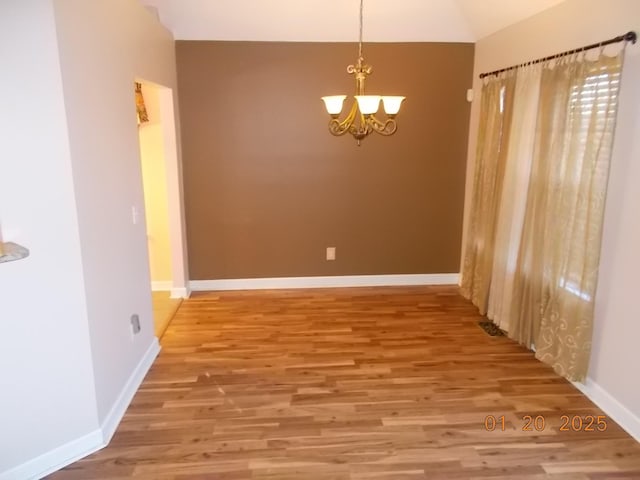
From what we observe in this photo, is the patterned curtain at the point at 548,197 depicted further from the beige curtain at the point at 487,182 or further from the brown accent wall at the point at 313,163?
the brown accent wall at the point at 313,163

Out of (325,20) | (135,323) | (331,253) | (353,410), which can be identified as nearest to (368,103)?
(353,410)

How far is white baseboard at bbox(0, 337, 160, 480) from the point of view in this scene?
7.07 feet

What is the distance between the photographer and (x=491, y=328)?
3.88 m

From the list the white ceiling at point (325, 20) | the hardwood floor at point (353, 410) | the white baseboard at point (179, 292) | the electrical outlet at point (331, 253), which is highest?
the white ceiling at point (325, 20)

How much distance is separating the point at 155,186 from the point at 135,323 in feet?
6.38

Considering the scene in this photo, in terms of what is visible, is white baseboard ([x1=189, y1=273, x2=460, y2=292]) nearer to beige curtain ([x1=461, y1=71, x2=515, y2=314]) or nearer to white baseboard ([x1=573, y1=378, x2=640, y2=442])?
beige curtain ([x1=461, y1=71, x2=515, y2=314])

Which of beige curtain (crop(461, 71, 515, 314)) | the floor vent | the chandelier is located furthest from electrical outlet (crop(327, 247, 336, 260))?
the chandelier

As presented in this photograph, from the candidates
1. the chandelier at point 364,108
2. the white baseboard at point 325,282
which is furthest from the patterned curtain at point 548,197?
the chandelier at point 364,108

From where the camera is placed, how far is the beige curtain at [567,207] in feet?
8.69

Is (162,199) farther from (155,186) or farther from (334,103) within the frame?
(334,103)

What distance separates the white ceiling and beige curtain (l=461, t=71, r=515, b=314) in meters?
0.67

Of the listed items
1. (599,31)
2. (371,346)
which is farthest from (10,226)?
(599,31)

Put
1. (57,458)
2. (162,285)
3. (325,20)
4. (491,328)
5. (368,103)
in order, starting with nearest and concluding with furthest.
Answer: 1. (57,458)
2. (368,103)
3. (491,328)
4. (325,20)
5. (162,285)

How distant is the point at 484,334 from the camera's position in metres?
3.78
